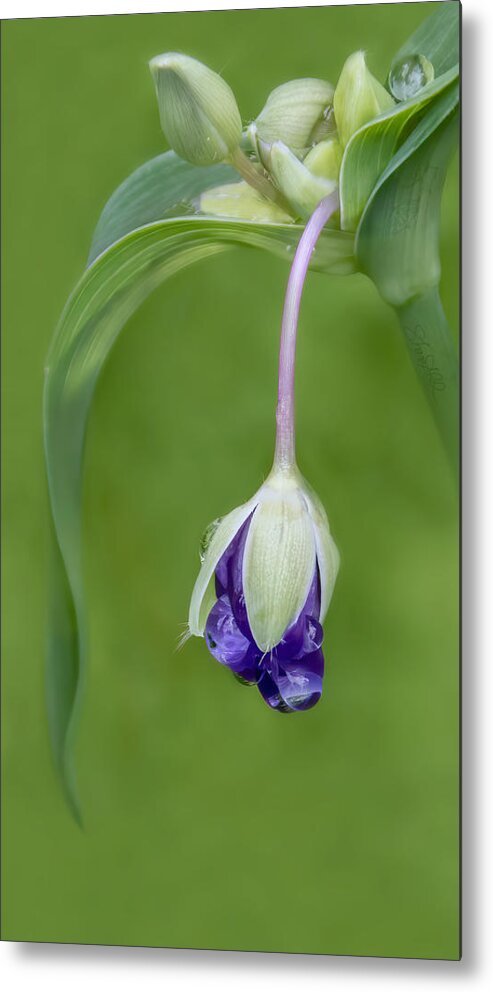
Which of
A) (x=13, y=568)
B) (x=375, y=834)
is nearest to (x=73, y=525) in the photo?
(x=13, y=568)

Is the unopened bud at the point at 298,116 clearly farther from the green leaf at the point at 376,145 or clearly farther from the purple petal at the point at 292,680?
the purple petal at the point at 292,680

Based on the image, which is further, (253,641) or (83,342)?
(83,342)

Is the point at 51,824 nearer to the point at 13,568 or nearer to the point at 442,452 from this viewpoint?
the point at 13,568

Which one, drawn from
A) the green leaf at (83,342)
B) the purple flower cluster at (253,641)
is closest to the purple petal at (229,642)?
the purple flower cluster at (253,641)

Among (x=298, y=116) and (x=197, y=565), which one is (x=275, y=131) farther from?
(x=197, y=565)

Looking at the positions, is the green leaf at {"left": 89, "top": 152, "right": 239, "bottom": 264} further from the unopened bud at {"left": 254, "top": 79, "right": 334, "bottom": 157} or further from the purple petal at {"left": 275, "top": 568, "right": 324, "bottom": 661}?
the purple petal at {"left": 275, "top": 568, "right": 324, "bottom": 661}

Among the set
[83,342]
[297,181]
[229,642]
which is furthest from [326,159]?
[229,642]

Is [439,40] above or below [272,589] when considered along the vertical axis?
A: above
